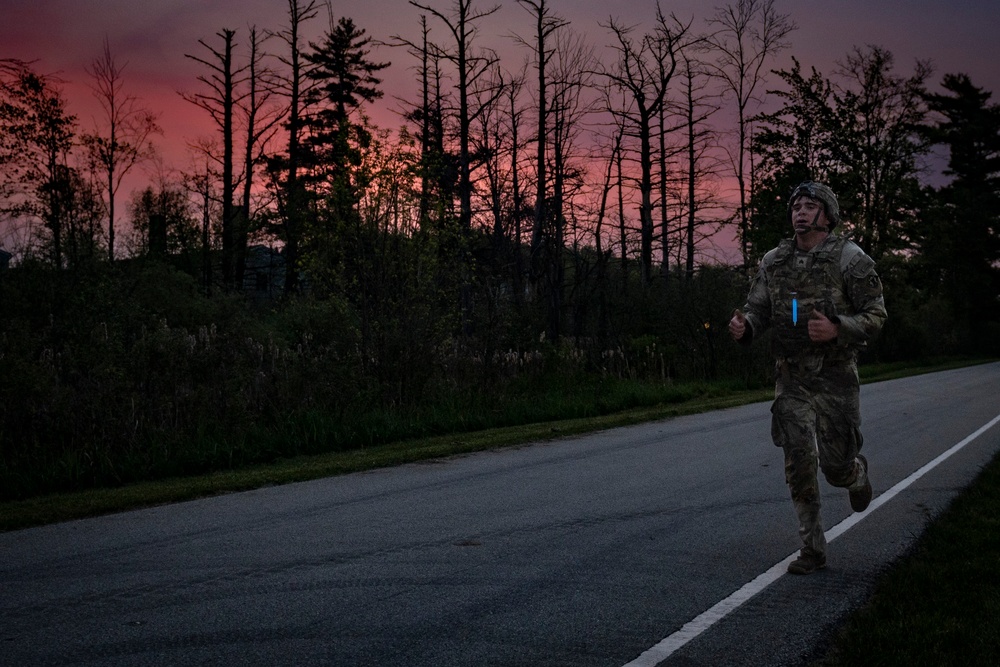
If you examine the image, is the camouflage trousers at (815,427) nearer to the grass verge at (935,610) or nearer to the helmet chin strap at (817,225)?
the grass verge at (935,610)

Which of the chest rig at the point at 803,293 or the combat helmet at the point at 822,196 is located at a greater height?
the combat helmet at the point at 822,196

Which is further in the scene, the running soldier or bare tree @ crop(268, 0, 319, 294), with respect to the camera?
bare tree @ crop(268, 0, 319, 294)

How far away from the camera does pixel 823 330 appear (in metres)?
5.50

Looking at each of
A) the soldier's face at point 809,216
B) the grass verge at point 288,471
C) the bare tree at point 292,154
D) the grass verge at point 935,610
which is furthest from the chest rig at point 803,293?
the bare tree at point 292,154

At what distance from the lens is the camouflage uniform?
579cm

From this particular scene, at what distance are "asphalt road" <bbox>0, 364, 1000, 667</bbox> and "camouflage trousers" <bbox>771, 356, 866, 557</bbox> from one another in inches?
15.7

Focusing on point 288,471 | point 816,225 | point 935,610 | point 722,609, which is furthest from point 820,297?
point 288,471

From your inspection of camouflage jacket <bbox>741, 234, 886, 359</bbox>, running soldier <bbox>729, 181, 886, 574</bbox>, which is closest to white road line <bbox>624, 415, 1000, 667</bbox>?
running soldier <bbox>729, 181, 886, 574</bbox>

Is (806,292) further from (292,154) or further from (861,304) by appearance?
(292,154)

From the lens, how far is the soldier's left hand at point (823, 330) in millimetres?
5500

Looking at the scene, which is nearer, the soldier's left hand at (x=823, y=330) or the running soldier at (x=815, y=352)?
the soldier's left hand at (x=823, y=330)

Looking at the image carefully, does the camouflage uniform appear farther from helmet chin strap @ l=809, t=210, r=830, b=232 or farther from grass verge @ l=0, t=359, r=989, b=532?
grass verge @ l=0, t=359, r=989, b=532

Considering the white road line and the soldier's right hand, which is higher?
the soldier's right hand

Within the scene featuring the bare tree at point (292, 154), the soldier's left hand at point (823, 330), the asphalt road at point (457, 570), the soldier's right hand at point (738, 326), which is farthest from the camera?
the bare tree at point (292, 154)
